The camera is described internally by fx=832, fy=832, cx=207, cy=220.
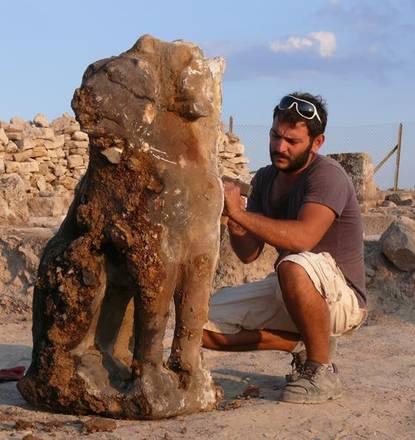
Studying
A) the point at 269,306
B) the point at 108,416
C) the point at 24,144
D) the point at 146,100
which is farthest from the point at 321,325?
the point at 24,144

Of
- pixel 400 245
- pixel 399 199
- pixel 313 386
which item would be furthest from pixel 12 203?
pixel 399 199

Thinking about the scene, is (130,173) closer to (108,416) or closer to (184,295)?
(184,295)

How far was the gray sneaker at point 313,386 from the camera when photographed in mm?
4184

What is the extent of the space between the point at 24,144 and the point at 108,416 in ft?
38.7

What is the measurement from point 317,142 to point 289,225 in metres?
0.64

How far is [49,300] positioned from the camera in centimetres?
389

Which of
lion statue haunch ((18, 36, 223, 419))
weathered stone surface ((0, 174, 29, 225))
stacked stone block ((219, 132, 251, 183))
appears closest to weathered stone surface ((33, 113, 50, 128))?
stacked stone block ((219, 132, 251, 183))

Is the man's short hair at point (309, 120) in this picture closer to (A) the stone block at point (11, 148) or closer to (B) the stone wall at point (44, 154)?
(B) the stone wall at point (44, 154)

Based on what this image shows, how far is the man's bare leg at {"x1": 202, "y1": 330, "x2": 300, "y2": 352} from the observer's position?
4684mm

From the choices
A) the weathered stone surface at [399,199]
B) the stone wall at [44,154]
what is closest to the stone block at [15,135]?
the stone wall at [44,154]

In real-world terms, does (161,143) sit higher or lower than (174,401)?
higher

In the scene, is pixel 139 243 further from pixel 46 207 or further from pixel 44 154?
pixel 44 154

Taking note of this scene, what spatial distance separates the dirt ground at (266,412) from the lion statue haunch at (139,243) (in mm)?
139

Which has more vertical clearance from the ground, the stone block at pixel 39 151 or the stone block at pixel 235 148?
the stone block at pixel 235 148
